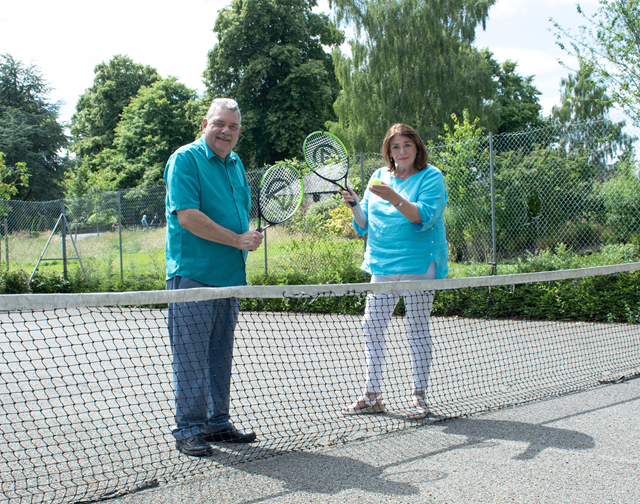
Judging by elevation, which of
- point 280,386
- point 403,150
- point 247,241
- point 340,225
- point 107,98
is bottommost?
point 280,386

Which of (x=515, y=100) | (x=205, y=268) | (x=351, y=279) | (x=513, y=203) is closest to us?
(x=205, y=268)

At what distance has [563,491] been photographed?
257 cm

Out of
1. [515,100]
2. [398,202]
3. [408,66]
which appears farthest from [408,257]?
[515,100]

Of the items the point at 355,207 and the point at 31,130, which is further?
the point at 31,130

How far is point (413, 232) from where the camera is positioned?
3.73m

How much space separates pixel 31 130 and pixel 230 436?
4884 cm

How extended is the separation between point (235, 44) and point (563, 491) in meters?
37.6

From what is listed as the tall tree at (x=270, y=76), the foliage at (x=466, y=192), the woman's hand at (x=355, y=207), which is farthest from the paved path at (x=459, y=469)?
the tall tree at (x=270, y=76)

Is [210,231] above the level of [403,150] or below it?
below

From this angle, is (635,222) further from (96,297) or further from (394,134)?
(96,297)

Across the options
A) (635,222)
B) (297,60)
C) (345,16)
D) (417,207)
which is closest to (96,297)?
(417,207)

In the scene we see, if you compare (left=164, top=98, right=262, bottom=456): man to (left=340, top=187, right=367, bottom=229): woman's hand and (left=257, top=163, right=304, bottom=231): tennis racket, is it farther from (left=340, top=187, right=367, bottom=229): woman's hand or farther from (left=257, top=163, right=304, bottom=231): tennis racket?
(left=340, top=187, right=367, bottom=229): woman's hand

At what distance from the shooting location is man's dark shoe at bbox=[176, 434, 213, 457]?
10.1ft

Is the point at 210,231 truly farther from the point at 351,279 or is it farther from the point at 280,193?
the point at 351,279
